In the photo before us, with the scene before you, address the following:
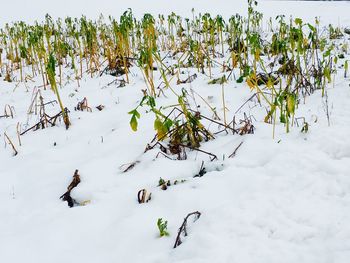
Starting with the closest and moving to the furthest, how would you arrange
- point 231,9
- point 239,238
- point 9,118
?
point 239,238 < point 9,118 < point 231,9

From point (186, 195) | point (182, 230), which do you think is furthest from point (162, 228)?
point (186, 195)

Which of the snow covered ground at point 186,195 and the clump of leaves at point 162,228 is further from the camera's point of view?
the clump of leaves at point 162,228

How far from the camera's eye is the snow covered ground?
1.75 m

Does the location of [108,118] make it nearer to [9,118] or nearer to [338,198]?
[9,118]

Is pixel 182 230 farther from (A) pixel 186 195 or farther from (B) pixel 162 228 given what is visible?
(A) pixel 186 195

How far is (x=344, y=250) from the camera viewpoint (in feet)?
5.16

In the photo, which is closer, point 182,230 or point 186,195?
point 182,230

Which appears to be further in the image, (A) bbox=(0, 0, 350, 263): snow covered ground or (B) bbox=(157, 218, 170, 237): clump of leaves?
(B) bbox=(157, 218, 170, 237): clump of leaves

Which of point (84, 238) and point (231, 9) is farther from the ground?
point (231, 9)

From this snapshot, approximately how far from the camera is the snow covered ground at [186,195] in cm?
175

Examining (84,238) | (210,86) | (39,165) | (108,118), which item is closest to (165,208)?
(84,238)

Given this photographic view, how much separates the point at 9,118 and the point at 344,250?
11.3ft

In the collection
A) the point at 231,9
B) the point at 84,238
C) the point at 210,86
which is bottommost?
the point at 84,238

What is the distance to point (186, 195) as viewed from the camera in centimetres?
219
